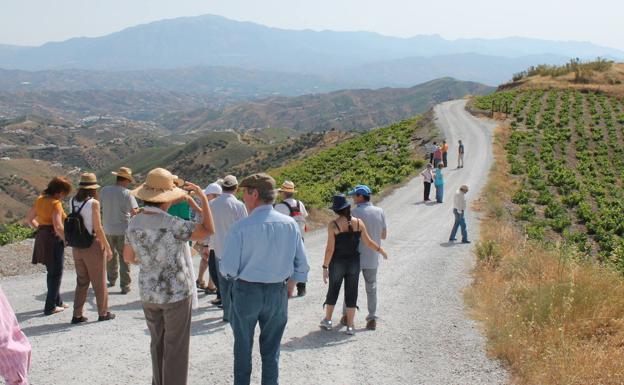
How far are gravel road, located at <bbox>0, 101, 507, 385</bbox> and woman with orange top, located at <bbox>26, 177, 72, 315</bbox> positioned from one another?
17.1 inches

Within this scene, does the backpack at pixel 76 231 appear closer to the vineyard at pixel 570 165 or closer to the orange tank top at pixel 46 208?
the orange tank top at pixel 46 208

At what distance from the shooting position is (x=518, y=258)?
11.2m

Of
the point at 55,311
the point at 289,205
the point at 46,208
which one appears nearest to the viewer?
the point at 46,208

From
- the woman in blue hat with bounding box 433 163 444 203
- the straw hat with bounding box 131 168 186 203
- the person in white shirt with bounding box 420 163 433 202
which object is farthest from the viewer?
the person in white shirt with bounding box 420 163 433 202

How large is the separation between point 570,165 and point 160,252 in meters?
32.2

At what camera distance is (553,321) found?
669 centimetres

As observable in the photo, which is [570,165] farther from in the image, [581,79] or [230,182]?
[581,79]

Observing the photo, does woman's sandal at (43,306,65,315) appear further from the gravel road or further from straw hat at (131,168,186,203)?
straw hat at (131,168,186,203)

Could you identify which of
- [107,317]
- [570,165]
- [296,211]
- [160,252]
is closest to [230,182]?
[296,211]

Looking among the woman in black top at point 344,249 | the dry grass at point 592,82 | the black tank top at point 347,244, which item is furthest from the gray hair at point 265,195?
the dry grass at point 592,82

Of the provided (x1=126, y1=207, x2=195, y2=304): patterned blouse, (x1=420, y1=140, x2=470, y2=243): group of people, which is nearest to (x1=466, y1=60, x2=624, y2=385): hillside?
(x1=420, y1=140, x2=470, y2=243): group of people

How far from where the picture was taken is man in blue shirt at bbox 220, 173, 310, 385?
5.11 meters

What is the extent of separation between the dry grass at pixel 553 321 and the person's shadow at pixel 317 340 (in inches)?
78.8

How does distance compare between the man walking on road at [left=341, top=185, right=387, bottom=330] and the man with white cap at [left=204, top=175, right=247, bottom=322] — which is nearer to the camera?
the man walking on road at [left=341, top=185, right=387, bottom=330]
